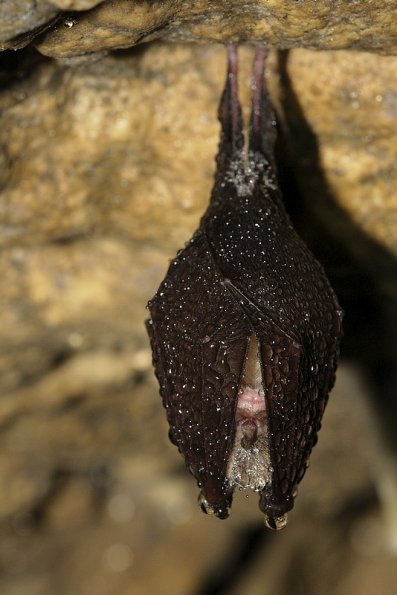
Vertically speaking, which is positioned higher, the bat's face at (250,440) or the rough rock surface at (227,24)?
the rough rock surface at (227,24)

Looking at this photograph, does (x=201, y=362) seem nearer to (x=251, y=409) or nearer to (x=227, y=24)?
(x=251, y=409)

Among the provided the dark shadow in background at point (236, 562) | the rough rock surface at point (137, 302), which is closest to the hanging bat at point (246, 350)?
the rough rock surface at point (137, 302)

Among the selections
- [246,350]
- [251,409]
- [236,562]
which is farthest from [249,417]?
[236,562]

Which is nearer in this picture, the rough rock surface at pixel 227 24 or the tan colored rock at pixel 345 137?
the rough rock surface at pixel 227 24

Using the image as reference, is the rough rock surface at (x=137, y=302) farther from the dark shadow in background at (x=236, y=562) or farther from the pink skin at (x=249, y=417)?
the pink skin at (x=249, y=417)

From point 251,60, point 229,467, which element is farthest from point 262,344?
point 251,60

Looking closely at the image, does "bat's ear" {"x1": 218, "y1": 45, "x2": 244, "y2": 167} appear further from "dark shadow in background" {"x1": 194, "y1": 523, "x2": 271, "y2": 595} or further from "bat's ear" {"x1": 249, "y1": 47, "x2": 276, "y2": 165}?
"dark shadow in background" {"x1": 194, "y1": 523, "x2": 271, "y2": 595}

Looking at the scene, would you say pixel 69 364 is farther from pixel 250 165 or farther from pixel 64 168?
pixel 250 165
